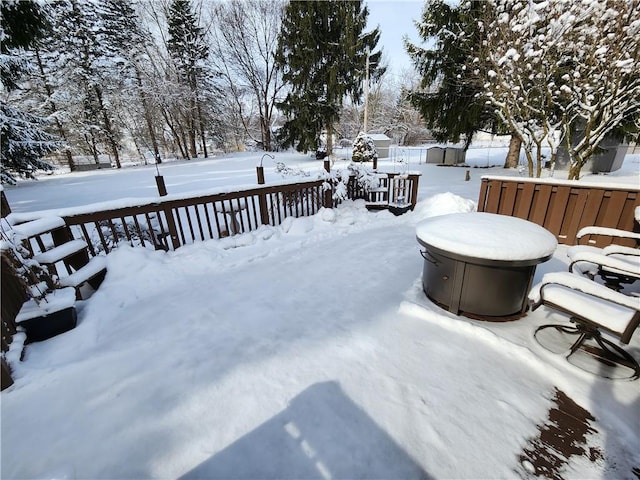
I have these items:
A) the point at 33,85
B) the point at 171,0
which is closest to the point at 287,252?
the point at 33,85

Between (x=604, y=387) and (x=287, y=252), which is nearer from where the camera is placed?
(x=604, y=387)

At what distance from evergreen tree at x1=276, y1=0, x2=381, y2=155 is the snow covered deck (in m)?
15.6

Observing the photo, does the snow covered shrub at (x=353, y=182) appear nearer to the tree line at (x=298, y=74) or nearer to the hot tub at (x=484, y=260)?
the hot tub at (x=484, y=260)

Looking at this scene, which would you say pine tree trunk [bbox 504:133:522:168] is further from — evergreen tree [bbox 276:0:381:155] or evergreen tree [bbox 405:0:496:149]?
evergreen tree [bbox 276:0:381:155]

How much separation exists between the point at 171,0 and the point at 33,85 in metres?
10.2

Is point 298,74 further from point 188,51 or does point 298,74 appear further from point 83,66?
point 83,66

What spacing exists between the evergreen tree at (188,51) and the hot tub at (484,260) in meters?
20.1

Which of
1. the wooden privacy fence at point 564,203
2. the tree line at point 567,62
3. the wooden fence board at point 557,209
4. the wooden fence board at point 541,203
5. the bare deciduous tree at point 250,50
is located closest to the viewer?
the wooden privacy fence at point 564,203

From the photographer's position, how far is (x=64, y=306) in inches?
89.7

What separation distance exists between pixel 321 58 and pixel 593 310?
18156 millimetres

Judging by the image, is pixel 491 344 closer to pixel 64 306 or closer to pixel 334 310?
pixel 334 310

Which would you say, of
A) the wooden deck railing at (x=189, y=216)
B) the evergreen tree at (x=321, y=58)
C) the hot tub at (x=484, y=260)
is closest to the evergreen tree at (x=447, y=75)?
the evergreen tree at (x=321, y=58)

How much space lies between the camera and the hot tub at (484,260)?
2.04m

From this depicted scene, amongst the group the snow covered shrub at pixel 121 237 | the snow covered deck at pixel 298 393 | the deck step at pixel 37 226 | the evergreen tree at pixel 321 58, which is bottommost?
the snow covered deck at pixel 298 393
